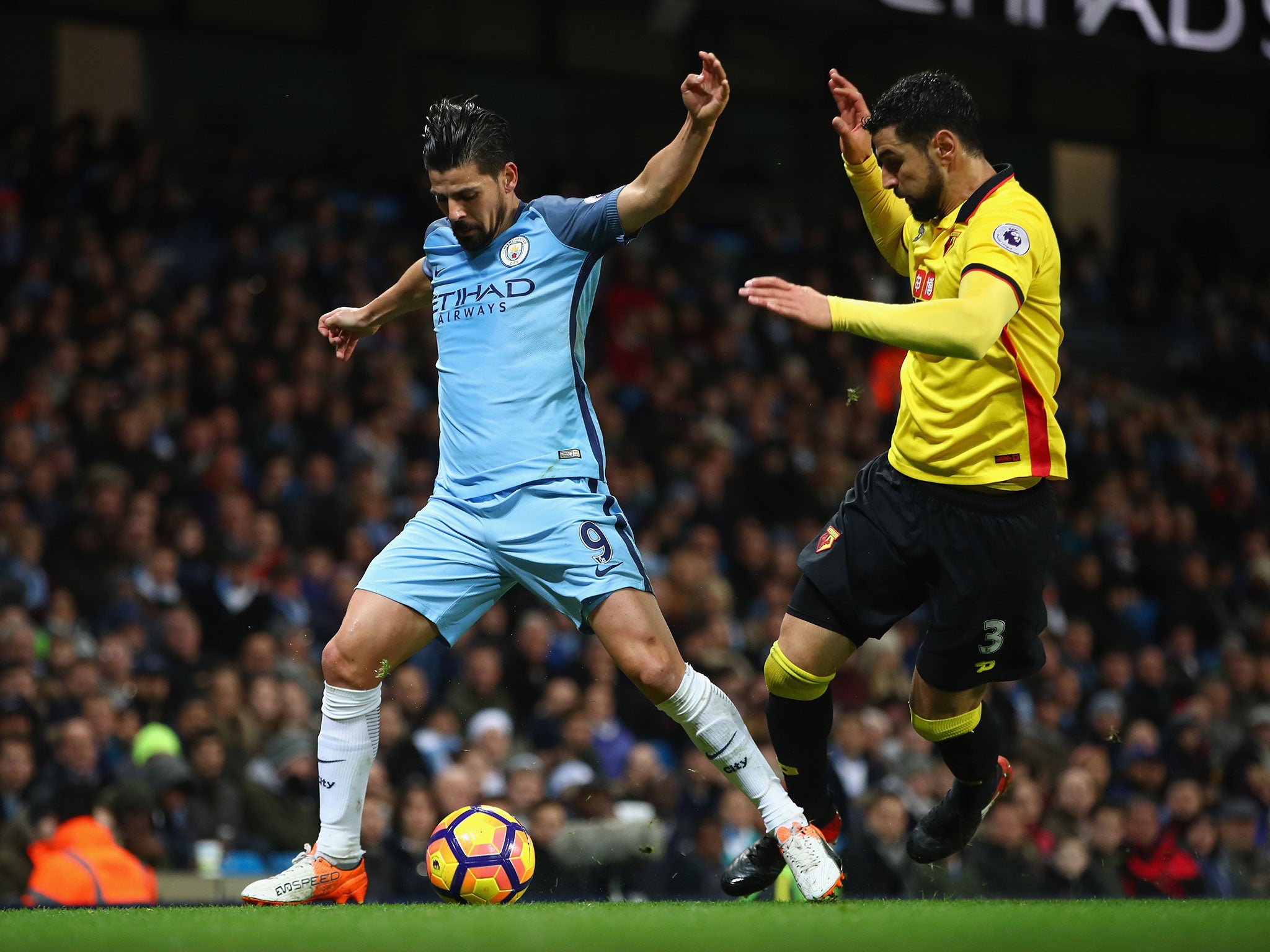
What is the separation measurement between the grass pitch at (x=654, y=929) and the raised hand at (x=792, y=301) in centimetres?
159

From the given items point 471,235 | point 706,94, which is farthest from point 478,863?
point 706,94

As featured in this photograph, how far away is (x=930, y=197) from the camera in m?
4.86

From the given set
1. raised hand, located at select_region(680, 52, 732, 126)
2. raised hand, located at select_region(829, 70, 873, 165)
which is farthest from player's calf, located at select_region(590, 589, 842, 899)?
raised hand, located at select_region(829, 70, 873, 165)

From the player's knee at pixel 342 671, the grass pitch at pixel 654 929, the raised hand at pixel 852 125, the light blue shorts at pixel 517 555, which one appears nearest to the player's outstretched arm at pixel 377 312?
the light blue shorts at pixel 517 555

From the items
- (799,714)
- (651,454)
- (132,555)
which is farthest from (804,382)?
(799,714)

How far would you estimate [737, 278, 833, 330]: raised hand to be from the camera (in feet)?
14.1

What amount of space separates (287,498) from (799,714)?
5.73m

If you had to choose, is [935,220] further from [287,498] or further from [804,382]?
[804,382]

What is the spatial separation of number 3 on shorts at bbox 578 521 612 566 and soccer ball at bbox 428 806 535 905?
102 cm

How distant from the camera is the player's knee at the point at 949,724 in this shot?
5289mm

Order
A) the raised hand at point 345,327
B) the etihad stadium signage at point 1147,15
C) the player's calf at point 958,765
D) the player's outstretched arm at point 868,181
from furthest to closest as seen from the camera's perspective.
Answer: the etihad stadium signage at point 1147,15
the raised hand at point 345,327
the player's outstretched arm at point 868,181
the player's calf at point 958,765

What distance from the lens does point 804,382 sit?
13.6m

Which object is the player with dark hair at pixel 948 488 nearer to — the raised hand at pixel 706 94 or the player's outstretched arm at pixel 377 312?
the raised hand at pixel 706 94

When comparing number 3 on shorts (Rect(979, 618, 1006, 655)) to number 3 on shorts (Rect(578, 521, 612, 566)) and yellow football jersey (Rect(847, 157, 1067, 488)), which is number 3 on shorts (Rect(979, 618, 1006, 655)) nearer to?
yellow football jersey (Rect(847, 157, 1067, 488))
